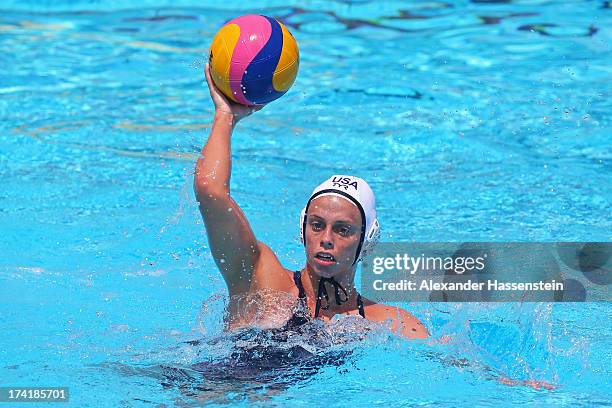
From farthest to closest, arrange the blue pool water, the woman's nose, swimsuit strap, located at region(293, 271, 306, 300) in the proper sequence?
the blue pool water
swimsuit strap, located at region(293, 271, 306, 300)
the woman's nose

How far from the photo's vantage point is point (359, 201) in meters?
4.29

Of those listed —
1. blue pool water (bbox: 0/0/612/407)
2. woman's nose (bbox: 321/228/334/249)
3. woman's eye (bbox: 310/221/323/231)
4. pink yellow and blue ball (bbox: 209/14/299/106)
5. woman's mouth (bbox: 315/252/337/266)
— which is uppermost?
pink yellow and blue ball (bbox: 209/14/299/106)

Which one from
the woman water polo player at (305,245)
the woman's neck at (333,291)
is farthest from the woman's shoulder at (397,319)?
the woman's neck at (333,291)

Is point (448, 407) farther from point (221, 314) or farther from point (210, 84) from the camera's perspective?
point (210, 84)

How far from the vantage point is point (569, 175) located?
7637 millimetres

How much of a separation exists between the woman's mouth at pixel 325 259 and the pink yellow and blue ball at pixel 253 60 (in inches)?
27.8

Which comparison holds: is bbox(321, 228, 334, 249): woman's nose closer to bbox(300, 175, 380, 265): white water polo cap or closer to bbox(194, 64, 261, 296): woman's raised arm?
bbox(300, 175, 380, 265): white water polo cap

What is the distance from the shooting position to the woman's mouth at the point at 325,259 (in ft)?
13.8

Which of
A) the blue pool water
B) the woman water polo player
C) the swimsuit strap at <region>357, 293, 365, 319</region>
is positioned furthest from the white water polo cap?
the blue pool water

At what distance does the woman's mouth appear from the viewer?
13.8 ft

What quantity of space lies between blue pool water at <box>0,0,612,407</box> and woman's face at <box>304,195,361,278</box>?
335 millimetres

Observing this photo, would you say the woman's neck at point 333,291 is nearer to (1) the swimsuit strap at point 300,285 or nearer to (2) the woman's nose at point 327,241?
(1) the swimsuit strap at point 300,285

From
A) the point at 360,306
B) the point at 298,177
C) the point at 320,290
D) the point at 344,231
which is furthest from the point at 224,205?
the point at 298,177

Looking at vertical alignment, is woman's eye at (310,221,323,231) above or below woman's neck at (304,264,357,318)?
above
